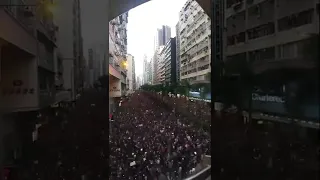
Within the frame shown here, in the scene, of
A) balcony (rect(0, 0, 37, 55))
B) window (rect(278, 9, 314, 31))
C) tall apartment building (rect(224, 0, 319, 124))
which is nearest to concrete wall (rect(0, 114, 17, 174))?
balcony (rect(0, 0, 37, 55))

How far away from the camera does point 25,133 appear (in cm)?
273

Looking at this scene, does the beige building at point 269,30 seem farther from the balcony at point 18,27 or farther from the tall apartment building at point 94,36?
the balcony at point 18,27

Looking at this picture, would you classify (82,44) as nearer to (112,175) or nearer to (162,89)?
(162,89)

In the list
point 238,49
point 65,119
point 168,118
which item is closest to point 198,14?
point 238,49

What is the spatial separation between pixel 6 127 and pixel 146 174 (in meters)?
1.26

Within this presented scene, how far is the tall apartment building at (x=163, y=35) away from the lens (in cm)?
327

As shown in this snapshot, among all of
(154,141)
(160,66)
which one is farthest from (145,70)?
(154,141)

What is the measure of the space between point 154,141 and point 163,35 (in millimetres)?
978

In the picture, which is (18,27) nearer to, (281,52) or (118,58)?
(118,58)

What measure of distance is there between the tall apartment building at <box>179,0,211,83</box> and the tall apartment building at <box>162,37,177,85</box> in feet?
0.25

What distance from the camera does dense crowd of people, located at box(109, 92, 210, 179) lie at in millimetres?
3188

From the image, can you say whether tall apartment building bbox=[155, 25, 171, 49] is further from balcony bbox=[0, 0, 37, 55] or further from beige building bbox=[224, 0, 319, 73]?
balcony bbox=[0, 0, 37, 55]

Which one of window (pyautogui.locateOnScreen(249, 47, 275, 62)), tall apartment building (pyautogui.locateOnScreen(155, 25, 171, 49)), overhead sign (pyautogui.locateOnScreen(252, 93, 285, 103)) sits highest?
tall apartment building (pyautogui.locateOnScreen(155, 25, 171, 49))

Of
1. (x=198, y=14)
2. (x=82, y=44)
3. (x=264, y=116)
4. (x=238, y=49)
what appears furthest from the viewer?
(x=198, y=14)
